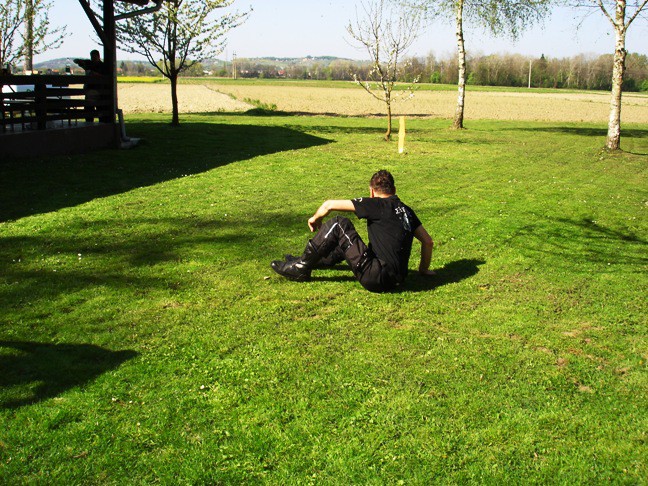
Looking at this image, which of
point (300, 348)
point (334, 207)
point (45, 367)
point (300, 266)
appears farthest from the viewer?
point (300, 266)

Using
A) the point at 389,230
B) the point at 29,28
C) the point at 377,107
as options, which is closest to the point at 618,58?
the point at 389,230

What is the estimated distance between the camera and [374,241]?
19.6 feet

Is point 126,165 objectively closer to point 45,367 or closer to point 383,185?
point 383,185

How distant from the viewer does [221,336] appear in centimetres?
494

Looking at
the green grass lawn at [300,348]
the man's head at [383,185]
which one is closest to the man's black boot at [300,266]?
the green grass lawn at [300,348]

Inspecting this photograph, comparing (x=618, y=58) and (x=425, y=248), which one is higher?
(x=618, y=58)

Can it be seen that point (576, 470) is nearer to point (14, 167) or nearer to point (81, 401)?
point (81, 401)

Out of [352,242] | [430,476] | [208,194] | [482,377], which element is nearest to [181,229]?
[208,194]

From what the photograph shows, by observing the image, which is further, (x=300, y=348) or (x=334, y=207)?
(x=334, y=207)

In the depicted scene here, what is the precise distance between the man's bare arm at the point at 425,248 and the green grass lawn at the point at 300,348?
0.57 feet

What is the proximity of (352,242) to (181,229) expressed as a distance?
3107mm

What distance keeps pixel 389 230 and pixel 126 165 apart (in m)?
8.62

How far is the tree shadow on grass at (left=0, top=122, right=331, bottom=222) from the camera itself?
9711mm

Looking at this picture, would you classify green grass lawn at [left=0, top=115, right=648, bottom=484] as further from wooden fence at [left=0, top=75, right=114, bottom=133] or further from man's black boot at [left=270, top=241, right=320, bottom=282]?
wooden fence at [left=0, top=75, right=114, bottom=133]
